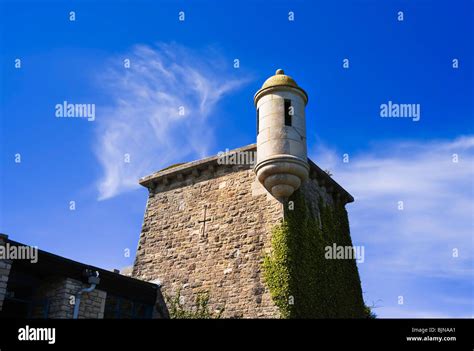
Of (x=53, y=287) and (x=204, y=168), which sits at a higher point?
(x=204, y=168)

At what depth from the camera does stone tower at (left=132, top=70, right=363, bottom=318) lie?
13.9m

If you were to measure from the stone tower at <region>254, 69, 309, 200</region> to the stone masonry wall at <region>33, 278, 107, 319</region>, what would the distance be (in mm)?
5617

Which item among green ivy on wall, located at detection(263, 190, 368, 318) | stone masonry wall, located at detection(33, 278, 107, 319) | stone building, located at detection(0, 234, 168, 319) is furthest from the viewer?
green ivy on wall, located at detection(263, 190, 368, 318)

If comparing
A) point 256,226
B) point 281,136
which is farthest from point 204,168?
point 281,136

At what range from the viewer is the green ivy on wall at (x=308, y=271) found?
43.7ft

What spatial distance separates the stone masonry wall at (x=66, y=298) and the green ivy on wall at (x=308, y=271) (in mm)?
4605

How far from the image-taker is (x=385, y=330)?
20.9ft

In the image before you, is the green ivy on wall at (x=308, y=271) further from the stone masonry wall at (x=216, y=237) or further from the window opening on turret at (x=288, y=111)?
the window opening on turret at (x=288, y=111)

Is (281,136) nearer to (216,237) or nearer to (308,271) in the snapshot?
(216,237)

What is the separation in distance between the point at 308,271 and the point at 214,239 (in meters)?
3.04

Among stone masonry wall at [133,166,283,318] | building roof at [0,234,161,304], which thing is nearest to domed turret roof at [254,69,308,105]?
stone masonry wall at [133,166,283,318]

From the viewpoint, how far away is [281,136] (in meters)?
14.1

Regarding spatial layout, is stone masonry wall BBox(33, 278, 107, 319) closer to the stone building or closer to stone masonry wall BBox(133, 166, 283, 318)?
the stone building

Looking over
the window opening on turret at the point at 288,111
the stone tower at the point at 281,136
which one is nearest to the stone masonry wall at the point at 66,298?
the stone tower at the point at 281,136
